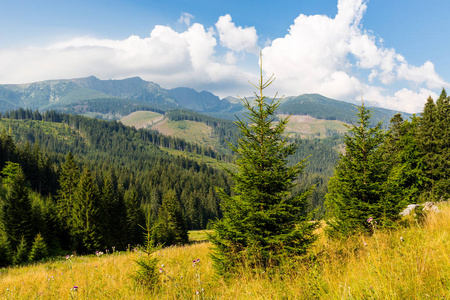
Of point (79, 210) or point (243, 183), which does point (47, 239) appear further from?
point (243, 183)

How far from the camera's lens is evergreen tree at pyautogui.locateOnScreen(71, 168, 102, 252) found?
35469 mm

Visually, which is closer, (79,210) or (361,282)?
(361,282)

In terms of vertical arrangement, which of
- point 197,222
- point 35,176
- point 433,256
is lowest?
point 197,222

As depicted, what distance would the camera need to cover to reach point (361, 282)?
3.38 meters

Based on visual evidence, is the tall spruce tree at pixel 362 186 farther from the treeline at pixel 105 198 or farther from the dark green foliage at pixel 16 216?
the dark green foliage at pixel 16 216

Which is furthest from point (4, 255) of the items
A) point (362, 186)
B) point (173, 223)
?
point (362, 186)

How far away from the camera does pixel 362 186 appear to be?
34.9 feet

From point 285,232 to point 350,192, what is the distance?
5.89 m

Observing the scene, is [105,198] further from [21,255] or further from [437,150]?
[437,150]

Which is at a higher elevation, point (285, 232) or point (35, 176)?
point (285, 232)

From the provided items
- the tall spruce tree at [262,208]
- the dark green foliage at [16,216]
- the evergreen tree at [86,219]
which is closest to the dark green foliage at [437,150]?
the tall spruce tree at [262,208]

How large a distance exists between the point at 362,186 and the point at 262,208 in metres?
6.44

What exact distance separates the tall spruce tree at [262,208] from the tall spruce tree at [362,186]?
4.43 metres

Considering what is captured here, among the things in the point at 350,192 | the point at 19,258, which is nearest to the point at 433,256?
the point at 350,192
